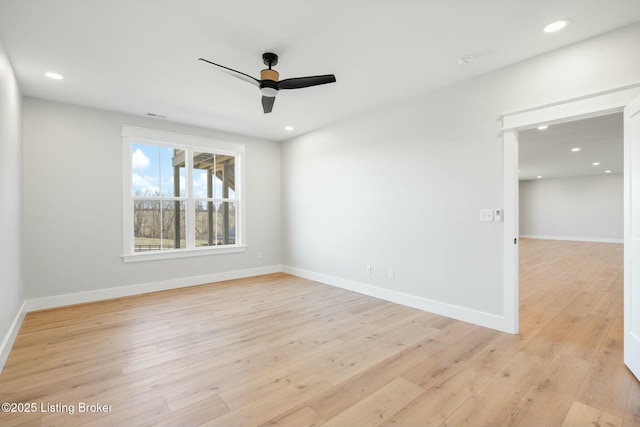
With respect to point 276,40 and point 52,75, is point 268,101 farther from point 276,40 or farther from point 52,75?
point 52,75

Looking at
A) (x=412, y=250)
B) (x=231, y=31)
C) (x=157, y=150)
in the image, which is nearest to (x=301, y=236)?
(x=412, y=250)

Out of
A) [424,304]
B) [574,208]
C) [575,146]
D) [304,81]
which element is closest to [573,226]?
[574,208]

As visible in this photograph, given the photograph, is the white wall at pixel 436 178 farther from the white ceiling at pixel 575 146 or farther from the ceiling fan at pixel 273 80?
the white ceiling at pixel 575 146

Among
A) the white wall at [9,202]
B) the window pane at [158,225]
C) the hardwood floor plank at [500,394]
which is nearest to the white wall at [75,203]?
the window pane at [158,225]

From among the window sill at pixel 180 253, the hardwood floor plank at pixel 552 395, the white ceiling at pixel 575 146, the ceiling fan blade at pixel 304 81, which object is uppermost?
the white ceiling at pixel 575 146

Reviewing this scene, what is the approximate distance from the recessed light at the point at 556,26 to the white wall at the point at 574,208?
487 inches

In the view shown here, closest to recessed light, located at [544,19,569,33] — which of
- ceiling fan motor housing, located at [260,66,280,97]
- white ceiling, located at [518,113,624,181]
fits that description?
ceiling fan motor housing, located at [260,66,280,97]

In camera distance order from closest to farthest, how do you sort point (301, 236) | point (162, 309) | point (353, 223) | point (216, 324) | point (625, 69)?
1. point (625, 69)
2. point (216, 324)
3. point (162, 309)
4. point (353, 223)
5. point (301, 236)

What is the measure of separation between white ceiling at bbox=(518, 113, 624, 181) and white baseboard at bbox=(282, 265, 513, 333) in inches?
142

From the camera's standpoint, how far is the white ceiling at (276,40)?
218cm

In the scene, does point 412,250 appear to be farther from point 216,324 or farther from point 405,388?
point 216,324

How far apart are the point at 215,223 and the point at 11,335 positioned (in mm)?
3010

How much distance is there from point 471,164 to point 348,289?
2.55 metres

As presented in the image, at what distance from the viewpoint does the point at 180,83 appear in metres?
3.42
